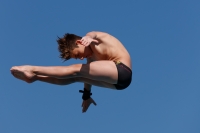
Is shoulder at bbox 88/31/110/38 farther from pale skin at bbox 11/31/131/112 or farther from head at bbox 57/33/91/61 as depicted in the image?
head at bbox 57/33/91/61

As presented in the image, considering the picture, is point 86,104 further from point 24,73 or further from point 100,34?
point 24,73

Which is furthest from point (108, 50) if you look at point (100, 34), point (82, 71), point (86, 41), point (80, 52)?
point (82, 71)

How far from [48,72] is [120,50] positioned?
167cm

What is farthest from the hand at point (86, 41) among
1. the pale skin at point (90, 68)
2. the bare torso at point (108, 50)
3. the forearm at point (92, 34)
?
the bare torso at point (108, 50)

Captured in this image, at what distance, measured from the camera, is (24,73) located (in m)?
6.14

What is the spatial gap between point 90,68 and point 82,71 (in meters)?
0.16

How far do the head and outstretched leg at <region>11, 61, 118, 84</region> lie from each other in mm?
556

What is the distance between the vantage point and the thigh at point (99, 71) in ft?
20.6

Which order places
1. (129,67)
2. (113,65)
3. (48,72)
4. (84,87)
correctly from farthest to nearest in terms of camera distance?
(84,87)
(129,67)
(113,65)
(48,72)

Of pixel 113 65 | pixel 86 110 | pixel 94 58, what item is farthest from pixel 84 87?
pixel 113 65

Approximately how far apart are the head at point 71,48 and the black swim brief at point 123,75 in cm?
69

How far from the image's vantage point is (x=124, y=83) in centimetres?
682

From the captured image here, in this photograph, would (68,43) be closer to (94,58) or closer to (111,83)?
(94,58)

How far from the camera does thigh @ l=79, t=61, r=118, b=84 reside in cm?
628
